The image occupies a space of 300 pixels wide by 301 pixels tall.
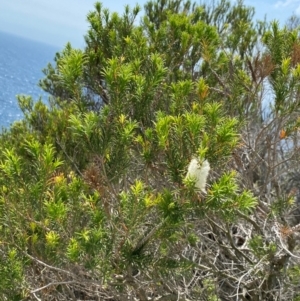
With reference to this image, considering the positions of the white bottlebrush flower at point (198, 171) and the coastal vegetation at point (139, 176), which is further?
the coastal vegetation at point (139, 176)

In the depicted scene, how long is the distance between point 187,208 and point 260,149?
204 centimetres

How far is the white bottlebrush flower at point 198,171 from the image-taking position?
6.08ft

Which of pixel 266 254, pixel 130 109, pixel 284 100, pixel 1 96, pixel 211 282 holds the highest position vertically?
pixel 1 96

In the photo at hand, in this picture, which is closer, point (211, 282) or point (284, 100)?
point (284, 100)

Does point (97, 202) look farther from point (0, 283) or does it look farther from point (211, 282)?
point (211, 282)

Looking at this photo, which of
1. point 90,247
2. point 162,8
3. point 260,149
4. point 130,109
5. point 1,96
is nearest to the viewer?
point 90,247

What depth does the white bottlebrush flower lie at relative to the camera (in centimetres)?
185

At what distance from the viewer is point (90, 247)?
2.07m

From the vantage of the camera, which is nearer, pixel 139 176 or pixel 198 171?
pixel 198 171

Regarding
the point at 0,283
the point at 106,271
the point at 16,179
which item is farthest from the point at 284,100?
the point at 0,283

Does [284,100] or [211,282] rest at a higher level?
[284,100]

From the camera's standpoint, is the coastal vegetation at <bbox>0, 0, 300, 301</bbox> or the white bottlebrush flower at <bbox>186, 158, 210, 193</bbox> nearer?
the white bottlebrush flower at <bbox>186, 158, 210, 193</bbox>

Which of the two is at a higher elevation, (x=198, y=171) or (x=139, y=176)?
(x=139, y=176)

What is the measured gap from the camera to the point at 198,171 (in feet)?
6.09
